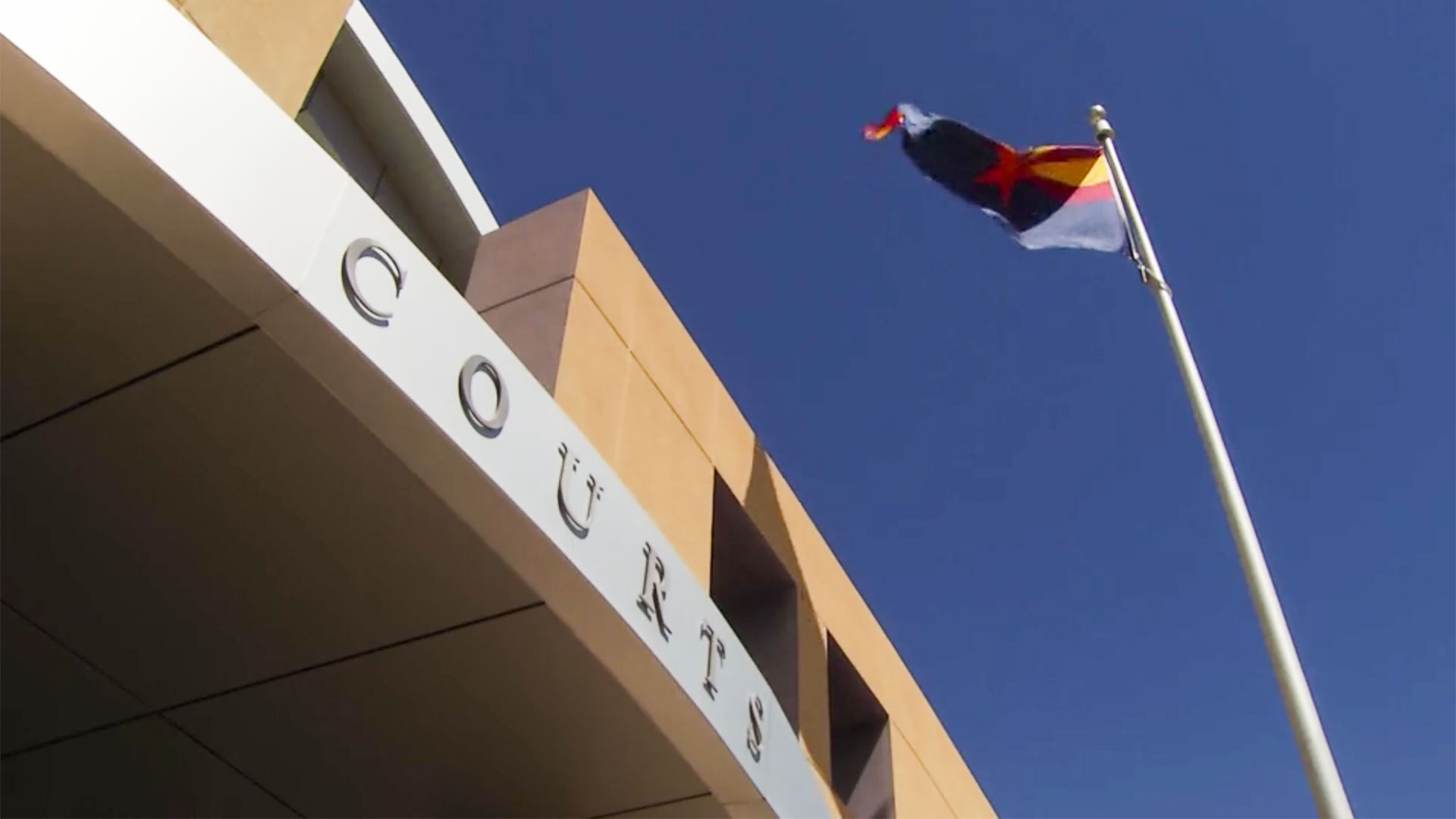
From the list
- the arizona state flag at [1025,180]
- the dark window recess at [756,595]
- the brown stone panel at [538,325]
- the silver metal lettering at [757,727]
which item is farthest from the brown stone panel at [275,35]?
the arizona state flag at [1025,180]

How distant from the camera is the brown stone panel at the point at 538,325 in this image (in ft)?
26.3

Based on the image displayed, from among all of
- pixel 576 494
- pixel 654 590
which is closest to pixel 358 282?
pixel 576 494

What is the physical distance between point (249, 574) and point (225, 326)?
4.31 feet

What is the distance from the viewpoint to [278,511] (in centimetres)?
500

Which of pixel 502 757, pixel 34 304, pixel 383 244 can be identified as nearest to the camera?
pixel 34 304

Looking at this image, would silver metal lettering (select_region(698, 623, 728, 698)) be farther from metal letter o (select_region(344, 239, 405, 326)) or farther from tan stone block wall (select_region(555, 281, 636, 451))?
metal letter o (select_region(344, 239, 405, 326))

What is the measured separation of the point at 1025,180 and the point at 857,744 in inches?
228

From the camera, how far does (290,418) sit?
183 inches

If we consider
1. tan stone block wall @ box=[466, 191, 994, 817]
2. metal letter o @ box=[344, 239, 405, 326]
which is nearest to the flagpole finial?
tan stone block wall @ box=[466, 191, 994, 817]

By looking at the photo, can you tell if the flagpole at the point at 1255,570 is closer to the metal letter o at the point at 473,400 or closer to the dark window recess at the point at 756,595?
the dark window recess at the point at 756,595

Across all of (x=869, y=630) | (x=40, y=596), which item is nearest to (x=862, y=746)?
Answer: (x=869, y=630)

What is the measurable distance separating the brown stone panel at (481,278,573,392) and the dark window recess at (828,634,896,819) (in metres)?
4.91

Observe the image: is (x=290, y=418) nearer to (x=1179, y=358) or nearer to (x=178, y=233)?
(x=178, y=233)

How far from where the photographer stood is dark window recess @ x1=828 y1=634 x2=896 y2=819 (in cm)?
1203
